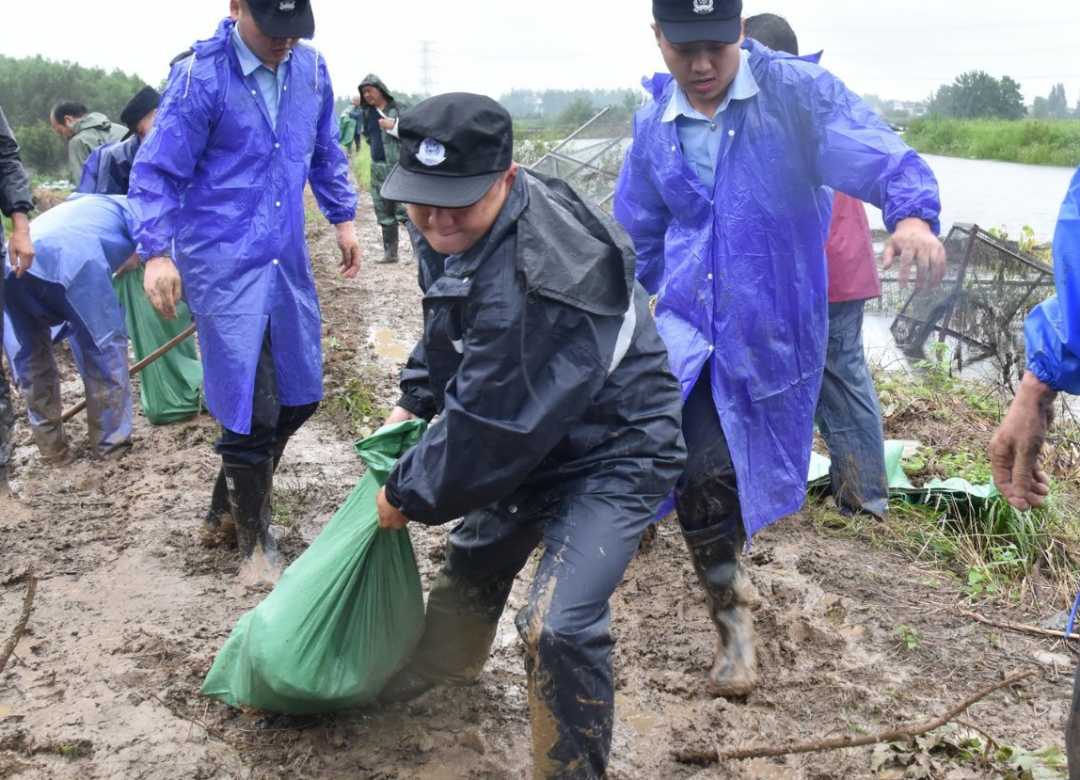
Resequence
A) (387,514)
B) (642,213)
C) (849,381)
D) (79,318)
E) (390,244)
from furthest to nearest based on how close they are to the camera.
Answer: (390,244) < (79,318) < (849,381) < (642,213) < (387,514)

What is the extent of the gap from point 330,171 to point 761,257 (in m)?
1.91

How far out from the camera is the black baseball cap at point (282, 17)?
3.34 meters

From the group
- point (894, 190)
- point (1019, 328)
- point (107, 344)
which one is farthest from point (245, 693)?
point (1019, 328)

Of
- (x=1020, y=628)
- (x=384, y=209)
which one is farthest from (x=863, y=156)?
(x=384, y=209)

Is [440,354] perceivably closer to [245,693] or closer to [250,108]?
[245,693]

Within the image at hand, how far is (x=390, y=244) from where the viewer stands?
11.2 meters

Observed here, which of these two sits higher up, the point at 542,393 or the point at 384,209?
the point at 542,393

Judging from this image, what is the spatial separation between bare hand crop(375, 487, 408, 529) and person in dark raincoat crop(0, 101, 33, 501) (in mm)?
2915

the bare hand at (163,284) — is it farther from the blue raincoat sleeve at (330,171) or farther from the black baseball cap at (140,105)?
the black baseball cap at (140,105)

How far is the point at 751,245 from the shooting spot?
2.94 metres

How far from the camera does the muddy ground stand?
8.93 feet

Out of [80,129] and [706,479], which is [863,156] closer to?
[706,479]

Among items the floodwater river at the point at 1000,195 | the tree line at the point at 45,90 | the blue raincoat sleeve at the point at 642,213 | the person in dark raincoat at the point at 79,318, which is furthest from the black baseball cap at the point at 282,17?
the tree line at the point at 45,90

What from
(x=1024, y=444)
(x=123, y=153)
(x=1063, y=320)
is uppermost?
(x=123, y=153)
